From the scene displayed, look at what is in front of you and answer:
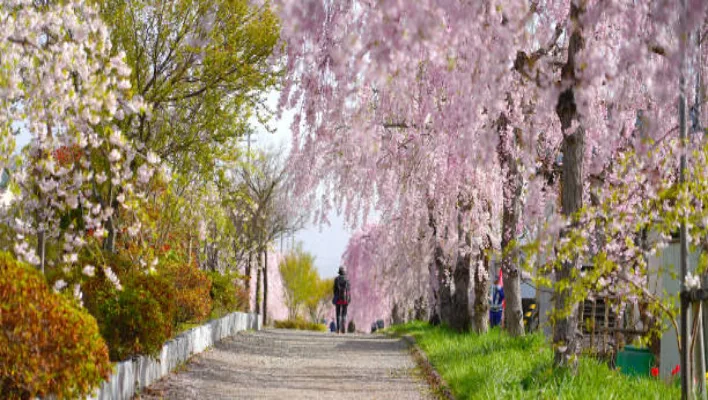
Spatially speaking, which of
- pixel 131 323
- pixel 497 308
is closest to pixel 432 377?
pixel 131 323

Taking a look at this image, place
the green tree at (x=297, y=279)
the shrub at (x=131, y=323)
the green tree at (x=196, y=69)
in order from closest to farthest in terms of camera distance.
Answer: the shrub at (x=131, y=323), the green tree at (x=196, y=69), the green tree at (x=297, y=279)

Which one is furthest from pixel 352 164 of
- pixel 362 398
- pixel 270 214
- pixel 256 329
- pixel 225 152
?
pixel 270 214

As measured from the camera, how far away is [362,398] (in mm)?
10781

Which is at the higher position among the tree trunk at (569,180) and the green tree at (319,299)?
the tree trunk at (569,180)

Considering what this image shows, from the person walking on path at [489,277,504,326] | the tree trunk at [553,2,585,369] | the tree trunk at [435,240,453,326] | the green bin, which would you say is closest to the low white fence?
the tree trunk at [553,2,585,369]

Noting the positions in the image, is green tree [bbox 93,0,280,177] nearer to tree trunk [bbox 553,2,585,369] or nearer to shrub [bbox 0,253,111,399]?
tree trunk [bbox 553,2,585,369]

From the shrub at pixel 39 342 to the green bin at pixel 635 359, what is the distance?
9.21 metres

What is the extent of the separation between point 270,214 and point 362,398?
24.0 meters

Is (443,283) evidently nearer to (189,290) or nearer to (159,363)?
(189,290)

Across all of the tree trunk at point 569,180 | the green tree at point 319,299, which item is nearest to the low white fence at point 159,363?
the tree trunk at point 569,180

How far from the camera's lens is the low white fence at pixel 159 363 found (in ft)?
28.0

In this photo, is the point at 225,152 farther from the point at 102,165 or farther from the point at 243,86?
the point at 102,165

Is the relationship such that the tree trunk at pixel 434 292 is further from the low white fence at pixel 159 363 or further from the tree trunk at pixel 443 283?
the low white fence at pixel 159 363

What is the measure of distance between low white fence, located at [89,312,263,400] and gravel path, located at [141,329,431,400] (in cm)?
16
